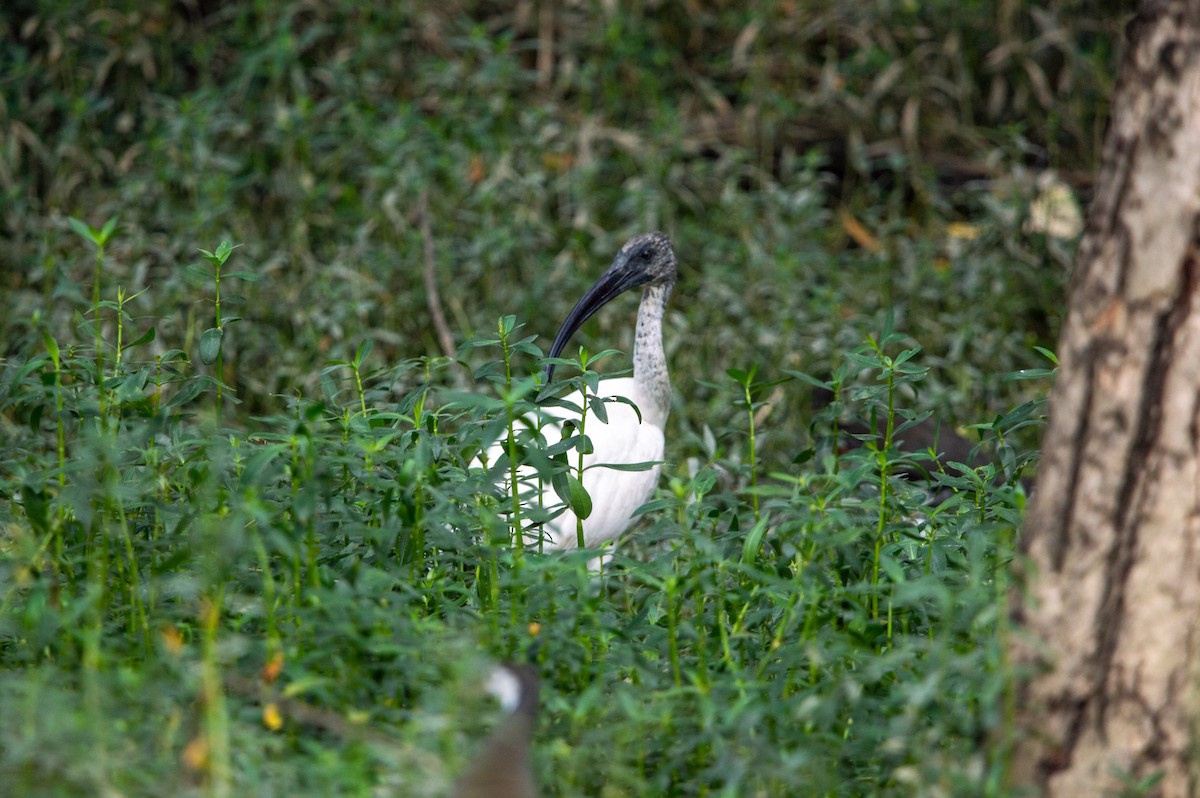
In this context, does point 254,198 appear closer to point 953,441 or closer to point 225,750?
point 953,441

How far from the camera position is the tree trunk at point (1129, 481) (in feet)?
7.23

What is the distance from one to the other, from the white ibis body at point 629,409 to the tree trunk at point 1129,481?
191 cm

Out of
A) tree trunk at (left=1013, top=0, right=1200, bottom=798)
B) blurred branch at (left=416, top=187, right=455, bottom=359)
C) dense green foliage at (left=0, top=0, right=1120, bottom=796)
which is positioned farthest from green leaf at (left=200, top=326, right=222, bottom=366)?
blurred branch at (left=416, top=187, right=455, bottom=359)

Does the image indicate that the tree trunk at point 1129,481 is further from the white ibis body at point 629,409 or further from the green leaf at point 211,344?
the white ibis body at point 629,409

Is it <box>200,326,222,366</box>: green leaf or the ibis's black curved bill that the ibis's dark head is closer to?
the ibis's black curved bill

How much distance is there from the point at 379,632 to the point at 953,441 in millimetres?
2884

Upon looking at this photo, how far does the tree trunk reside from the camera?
2.20 meters

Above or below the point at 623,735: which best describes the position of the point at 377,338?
below

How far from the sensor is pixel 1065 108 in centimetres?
771

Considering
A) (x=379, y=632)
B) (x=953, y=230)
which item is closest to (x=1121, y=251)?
(x=379, y=632)

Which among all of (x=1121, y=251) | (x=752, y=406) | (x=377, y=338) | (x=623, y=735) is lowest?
(x=377, y=338)

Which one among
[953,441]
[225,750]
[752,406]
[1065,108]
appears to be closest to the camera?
[225,750]

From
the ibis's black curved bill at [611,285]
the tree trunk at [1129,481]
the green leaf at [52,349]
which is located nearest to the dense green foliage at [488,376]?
the green leaf at [52,349]

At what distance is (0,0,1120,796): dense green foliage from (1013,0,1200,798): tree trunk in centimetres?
12
